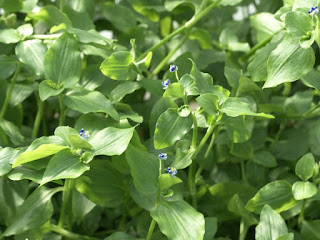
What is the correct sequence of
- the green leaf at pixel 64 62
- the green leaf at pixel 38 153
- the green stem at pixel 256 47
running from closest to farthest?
the green leaf at pixel 38 153 < the green leaf at pixel 64 62 < the green stem at pixel 256 47

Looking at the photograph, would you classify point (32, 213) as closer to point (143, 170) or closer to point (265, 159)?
point (143, 170)

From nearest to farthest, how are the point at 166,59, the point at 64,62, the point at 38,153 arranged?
the point at 38,153 → the point at 64,62 → the point at 166,59

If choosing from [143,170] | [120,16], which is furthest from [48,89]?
[120,16]

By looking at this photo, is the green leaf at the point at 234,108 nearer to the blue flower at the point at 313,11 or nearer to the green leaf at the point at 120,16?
the blue flower at the point at 313,11

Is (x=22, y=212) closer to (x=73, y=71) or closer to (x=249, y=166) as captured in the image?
(x=73, y=71)

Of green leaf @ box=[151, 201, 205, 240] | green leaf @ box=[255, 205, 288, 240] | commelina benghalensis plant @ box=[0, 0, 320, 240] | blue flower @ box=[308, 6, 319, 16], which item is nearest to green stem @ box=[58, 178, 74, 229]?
commelina benghalensis plant @ box=[0, 0, 320, 240]

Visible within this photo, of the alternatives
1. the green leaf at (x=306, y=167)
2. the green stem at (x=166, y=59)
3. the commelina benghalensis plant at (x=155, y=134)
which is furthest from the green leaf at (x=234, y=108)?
the green stem at (x=166, y=59)

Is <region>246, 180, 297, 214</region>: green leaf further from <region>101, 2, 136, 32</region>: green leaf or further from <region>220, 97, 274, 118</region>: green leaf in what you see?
<region>101, 2, 136, 32</region>: green leaf
